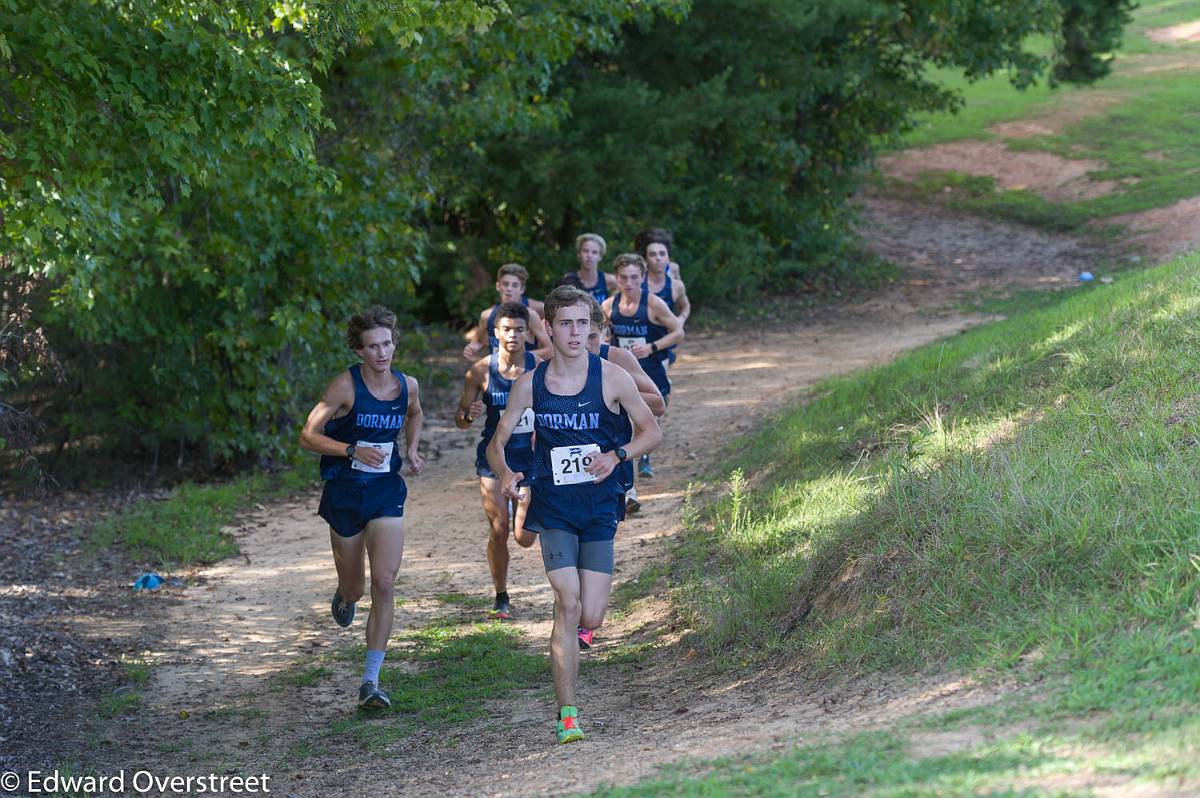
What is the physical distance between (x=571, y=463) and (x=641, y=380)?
982 mm

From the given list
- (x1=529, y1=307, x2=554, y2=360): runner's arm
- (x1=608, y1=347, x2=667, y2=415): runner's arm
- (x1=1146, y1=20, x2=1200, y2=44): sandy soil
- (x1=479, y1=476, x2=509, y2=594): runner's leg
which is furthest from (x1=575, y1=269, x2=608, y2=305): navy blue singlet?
(x1=1146, y1=20, x2=1200, y2=44): sandy soil

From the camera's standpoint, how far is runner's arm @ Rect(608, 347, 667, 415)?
23.5ft

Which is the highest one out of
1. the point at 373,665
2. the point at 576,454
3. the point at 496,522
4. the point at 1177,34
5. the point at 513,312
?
the point at 1177,34

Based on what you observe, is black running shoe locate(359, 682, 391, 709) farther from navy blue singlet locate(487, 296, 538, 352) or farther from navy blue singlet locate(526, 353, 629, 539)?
navy blue singlet locate(487, 296, 538, 352)

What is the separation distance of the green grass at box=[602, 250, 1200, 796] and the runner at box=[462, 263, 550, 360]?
1789 millimetres

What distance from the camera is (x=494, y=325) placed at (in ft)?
29.6

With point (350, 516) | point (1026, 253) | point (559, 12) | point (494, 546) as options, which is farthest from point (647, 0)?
point (1026, 253)

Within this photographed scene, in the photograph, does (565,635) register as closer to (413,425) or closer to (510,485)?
(510,485)

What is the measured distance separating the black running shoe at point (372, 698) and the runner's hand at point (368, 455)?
1.19 m

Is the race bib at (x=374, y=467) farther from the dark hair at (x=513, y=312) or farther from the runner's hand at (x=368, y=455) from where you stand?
the dark hair at (x=513, y=312)

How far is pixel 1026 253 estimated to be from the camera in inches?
933

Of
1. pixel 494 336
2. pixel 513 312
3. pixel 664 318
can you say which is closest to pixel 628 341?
pixel 664 318

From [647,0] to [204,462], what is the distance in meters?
6.51

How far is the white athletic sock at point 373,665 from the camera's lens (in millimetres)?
7270
